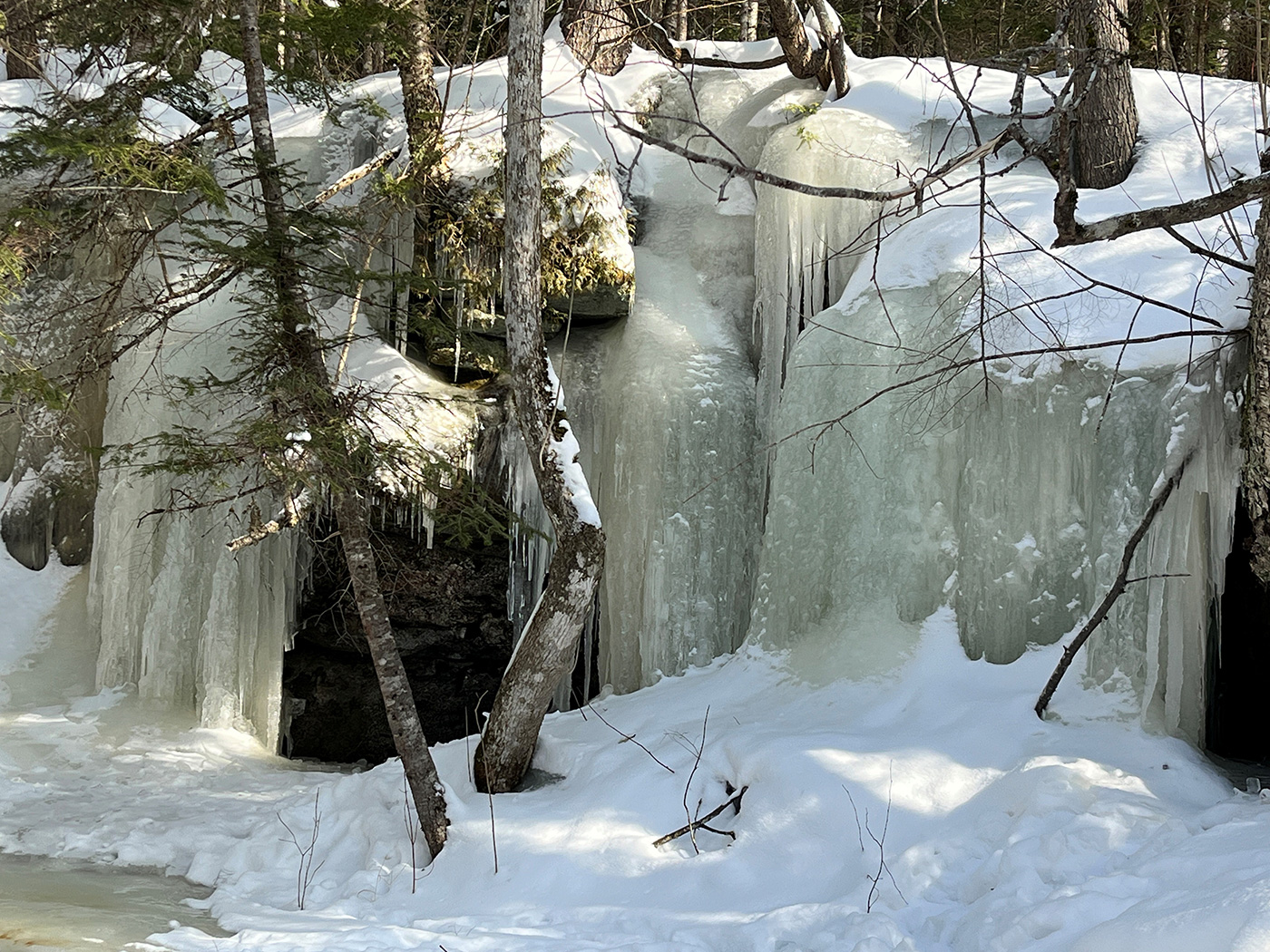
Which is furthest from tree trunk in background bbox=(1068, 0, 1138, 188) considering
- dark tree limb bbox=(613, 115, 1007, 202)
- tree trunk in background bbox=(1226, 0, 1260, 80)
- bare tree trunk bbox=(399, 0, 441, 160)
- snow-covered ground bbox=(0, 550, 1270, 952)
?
dark tree limb bbox=(613, 115, 1007, 202)

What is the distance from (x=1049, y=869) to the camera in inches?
155

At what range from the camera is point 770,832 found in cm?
465

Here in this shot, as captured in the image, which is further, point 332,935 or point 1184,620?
point 1184,620

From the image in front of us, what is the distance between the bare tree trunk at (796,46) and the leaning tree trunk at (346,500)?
436 centimetres

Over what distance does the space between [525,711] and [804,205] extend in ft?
13.3

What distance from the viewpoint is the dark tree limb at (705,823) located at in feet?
15.5

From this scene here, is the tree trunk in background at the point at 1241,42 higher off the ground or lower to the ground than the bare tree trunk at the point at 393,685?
higher

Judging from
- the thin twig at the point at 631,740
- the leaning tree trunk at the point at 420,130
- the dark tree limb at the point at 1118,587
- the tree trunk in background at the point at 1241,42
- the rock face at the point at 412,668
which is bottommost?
the rock face at the point at 412,668

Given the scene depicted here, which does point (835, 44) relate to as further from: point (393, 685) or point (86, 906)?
point (86, 906)

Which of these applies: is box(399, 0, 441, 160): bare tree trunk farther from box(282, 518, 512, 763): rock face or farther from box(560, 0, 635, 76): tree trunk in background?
box(282, 518, 512, 763): rock face

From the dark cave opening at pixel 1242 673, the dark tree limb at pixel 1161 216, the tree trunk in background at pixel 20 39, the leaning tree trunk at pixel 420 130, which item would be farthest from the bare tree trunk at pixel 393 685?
the tree trunk in background at pixel 20 39

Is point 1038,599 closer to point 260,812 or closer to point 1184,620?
point 1184,620

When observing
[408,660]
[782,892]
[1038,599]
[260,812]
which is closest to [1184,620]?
[1038,599]

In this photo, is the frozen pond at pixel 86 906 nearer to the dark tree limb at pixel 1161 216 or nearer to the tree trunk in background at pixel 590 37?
the dark tree limb at pixel 1161 216
